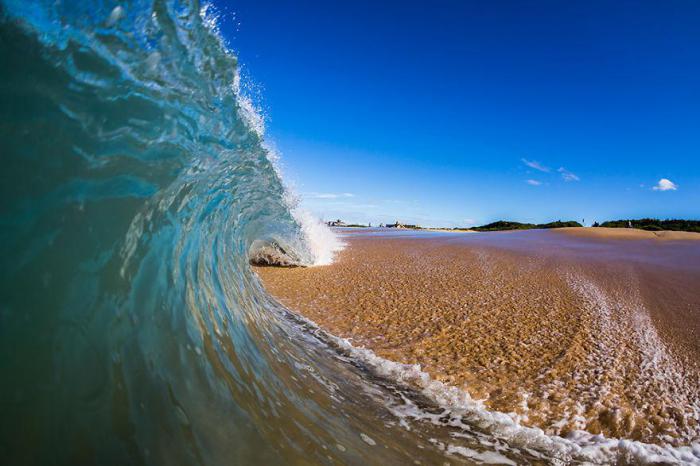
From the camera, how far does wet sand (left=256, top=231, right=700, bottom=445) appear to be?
255 centimetres

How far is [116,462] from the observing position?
1.24 meters

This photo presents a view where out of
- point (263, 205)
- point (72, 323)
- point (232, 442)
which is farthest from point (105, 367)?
point (263, 205)

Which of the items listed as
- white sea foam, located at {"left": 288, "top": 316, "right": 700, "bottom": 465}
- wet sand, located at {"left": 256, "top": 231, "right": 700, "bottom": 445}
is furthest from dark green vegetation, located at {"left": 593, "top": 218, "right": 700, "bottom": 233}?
white sea foam, located at {"left": 288, "top": 316, "right": 700, "bottom": 465}

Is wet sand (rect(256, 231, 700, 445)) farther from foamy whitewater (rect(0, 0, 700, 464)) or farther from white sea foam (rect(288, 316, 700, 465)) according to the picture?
foamy whitewater (rect(0, 0, 700, 464))

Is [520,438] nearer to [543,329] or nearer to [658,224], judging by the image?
[543,329]

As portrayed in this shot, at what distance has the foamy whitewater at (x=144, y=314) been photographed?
1.37 meters

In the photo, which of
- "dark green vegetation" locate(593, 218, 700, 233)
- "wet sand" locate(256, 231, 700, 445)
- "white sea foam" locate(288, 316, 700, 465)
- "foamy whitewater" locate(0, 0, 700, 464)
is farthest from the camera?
"dark green vegetation" locate(593, 218, 700, 233)

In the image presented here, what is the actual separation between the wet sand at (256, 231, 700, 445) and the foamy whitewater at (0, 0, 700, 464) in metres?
0.32

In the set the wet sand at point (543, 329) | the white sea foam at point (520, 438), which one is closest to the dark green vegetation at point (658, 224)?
the wet sand at point (543, 329)

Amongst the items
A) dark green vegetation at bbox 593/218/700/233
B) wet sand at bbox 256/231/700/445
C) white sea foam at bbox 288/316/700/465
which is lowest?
white sea foam at bbox 288/316/700/465

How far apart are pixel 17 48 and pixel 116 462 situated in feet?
5.34

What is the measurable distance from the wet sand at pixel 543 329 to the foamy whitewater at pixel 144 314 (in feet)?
1.05

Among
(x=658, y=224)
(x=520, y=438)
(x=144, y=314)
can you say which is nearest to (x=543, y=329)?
(x=520, y=438)

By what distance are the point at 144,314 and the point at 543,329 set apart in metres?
3.86
